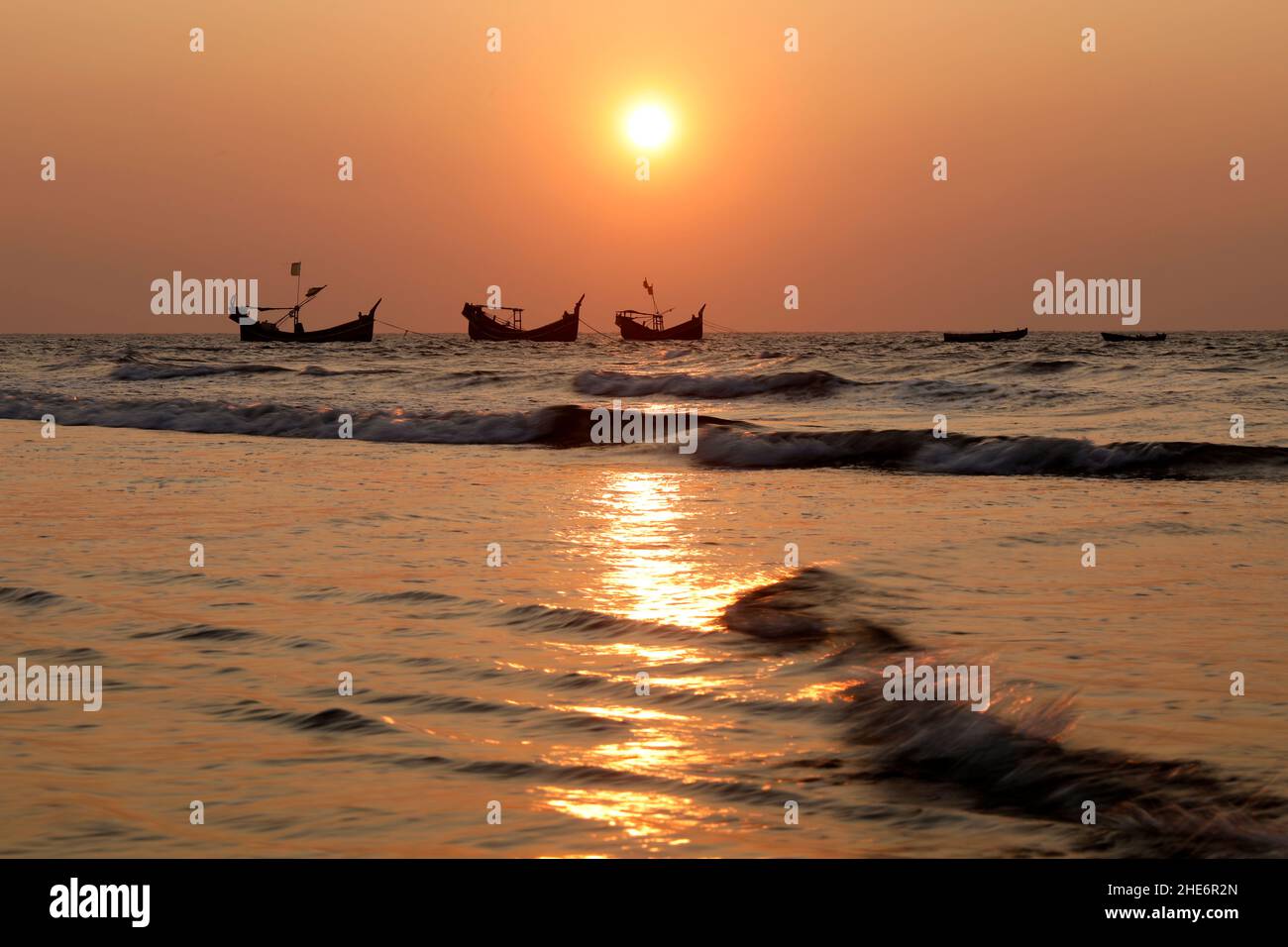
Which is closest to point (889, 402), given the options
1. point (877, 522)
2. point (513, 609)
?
point (877, 522)

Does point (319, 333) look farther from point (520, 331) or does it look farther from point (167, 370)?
point (167, 370)

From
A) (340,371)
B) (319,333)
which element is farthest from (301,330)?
(340,371)

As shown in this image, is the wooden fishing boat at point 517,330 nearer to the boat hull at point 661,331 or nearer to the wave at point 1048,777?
the boat hull at point 661,331

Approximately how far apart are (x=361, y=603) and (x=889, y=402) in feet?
93.4

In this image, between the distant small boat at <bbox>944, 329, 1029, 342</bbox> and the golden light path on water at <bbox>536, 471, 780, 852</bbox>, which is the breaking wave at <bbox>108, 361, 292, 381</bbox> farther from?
the distant small boat at <bbox>944, 329, 1029, 342</bbox>

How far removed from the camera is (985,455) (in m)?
21.3

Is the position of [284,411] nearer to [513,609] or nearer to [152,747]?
[513,609]

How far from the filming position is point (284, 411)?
31.3 m

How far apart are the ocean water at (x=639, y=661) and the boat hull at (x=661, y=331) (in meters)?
130

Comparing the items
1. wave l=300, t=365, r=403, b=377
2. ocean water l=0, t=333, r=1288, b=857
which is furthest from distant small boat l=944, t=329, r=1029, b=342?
ocean water l=0, t=333, r=1288, b=857

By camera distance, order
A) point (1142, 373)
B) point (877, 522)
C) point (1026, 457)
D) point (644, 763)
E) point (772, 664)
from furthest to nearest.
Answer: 1. point (1142, 373)
2. point (1026, 457)
3. point (877, 522)
4. point (772, 664)
5. point (644, 763)

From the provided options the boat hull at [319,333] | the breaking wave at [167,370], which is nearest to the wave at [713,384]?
the breaking wave at [167,370]

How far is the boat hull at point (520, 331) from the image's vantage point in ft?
440

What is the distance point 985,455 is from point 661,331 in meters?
128
